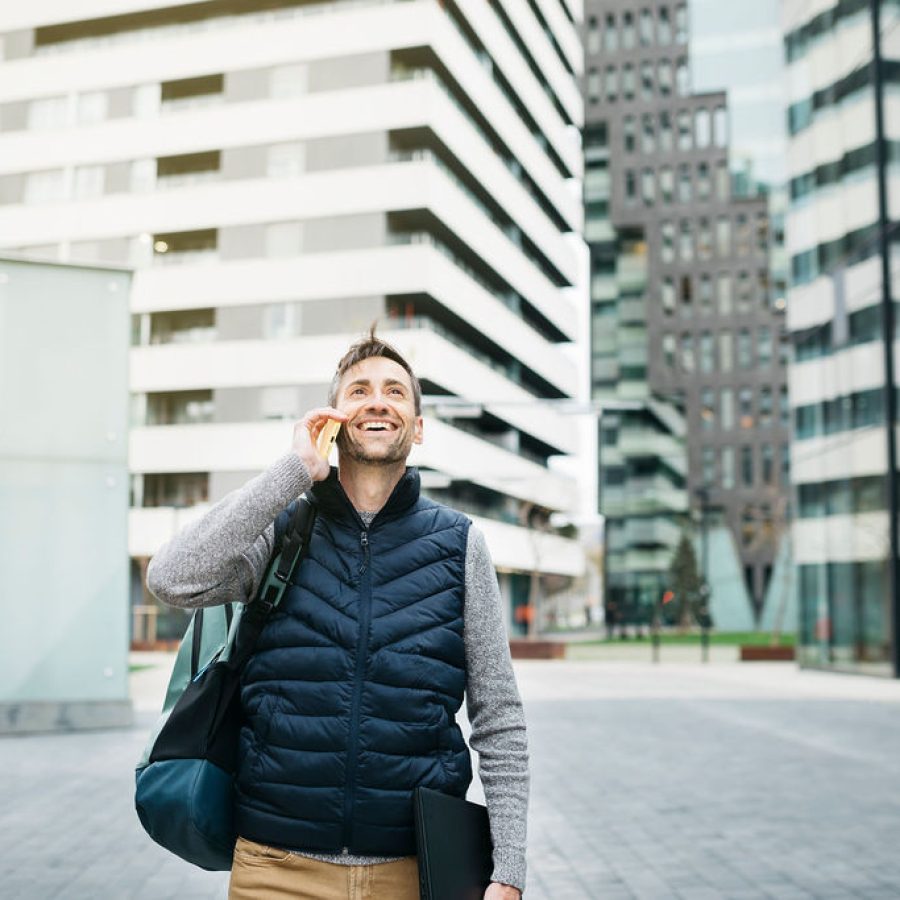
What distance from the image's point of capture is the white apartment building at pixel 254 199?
164 ft

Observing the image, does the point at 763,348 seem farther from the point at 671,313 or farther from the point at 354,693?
the point at 354,693

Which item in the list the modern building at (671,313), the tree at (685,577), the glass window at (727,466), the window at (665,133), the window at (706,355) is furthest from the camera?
the window at (665,133)

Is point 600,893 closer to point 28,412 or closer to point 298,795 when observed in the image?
point 298,795

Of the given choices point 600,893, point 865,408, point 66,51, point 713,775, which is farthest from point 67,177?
point 600,893

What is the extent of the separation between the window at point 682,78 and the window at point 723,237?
9.74 m

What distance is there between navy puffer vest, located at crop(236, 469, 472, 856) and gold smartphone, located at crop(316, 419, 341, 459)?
118 mm

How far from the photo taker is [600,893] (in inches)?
259

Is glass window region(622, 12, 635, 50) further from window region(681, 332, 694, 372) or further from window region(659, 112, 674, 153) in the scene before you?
window region(681, 332, 694, 372)

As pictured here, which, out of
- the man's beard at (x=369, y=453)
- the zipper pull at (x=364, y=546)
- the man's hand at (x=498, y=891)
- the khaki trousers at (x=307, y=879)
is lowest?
the man's hand at (x=498, y=891)

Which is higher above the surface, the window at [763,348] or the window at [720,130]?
the window at [720,130]

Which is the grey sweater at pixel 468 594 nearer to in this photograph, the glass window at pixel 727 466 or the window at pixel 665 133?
the glass window at pixel 727 466

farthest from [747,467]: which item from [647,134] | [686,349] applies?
[647,134]

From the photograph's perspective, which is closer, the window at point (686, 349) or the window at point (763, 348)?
the window at point (763, 348)

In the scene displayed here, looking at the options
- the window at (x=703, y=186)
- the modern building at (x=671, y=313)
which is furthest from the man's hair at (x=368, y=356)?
the window at (x=703, y=186)
